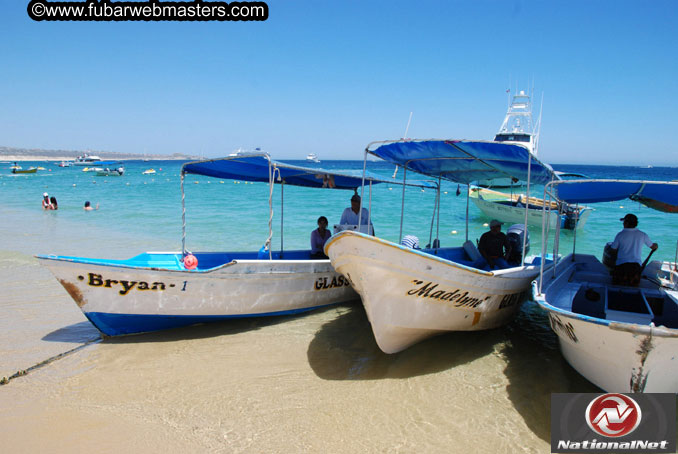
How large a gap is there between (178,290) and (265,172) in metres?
2.65

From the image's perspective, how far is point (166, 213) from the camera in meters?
21.5

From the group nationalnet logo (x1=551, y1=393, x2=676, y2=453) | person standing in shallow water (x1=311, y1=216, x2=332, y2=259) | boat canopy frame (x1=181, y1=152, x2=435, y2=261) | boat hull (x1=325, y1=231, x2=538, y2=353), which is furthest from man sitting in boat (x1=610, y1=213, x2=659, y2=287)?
person standing in shallow water (x1=311, y1=216, x2=332, y2=259)

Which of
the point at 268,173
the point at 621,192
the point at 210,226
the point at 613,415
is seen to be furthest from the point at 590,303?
the point at 210,226

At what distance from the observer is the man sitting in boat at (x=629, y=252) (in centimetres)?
588

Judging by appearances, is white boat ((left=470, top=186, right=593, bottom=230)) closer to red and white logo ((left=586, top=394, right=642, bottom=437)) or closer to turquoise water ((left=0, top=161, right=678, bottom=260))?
turquoise water ((left=0, top=161, right=678, bottom=260))

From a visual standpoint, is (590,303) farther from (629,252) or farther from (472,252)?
(472,252)

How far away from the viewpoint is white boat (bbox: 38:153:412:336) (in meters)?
5.46

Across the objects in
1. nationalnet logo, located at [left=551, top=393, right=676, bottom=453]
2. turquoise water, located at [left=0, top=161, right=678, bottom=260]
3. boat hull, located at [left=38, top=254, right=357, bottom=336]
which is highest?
boat hull, located at [left=38, top=254, right=357, bottom=336]

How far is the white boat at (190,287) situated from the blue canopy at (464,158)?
4.36 feet

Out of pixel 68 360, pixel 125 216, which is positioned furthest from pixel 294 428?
pixel 125 216

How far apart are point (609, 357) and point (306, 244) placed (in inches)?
428

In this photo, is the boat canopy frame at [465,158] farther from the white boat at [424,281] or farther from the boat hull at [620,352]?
the boat hull at [620,352]

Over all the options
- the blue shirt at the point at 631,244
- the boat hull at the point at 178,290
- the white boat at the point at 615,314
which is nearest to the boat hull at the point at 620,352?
the white boat at the point at 615,314

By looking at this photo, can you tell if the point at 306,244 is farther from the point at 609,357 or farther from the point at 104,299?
the point at 609,357
